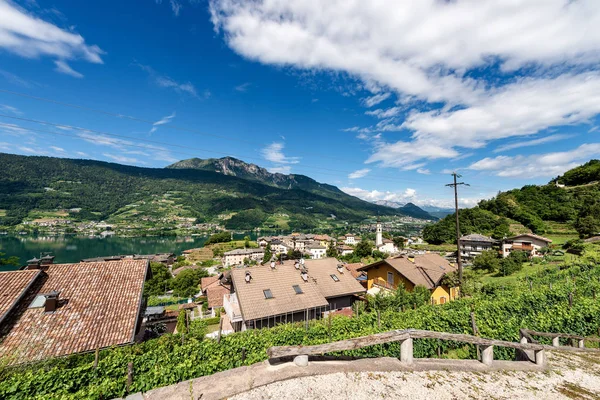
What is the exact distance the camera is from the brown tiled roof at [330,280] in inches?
959

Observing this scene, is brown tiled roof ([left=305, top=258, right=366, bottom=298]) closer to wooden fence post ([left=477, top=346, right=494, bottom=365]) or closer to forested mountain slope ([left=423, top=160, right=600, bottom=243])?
wooden fence post ([left=477, top=346, right=494, bottom=365])

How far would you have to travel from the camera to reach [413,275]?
24141 mm

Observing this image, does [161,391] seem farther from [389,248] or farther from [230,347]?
[389,248]

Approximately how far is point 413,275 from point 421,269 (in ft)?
7.26

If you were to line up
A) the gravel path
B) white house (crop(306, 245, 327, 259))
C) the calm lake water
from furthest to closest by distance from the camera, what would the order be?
white house (crop(306, 245, 327, 259)) < the calm lake water < the gravel path

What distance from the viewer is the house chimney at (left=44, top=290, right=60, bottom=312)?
39.0ft

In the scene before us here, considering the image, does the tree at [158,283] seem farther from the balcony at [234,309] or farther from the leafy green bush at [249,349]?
the leafy green bush at [249,349]

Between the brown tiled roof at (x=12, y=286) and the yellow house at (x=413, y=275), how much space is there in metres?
24.1

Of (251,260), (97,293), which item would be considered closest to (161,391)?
(97,293)

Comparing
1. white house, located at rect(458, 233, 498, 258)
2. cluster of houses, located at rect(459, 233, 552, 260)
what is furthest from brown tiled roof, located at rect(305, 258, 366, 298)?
white house, located at rect(458, 233, 498, 258)

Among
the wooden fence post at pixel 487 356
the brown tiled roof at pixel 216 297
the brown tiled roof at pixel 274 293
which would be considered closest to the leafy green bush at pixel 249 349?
the wooden fence post at pixel 487 356

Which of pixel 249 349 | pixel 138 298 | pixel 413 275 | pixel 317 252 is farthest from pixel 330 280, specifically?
pixel 317 252

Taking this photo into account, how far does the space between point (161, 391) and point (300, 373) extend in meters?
2.40

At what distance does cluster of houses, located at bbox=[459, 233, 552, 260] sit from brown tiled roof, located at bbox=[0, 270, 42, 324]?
181 feet
